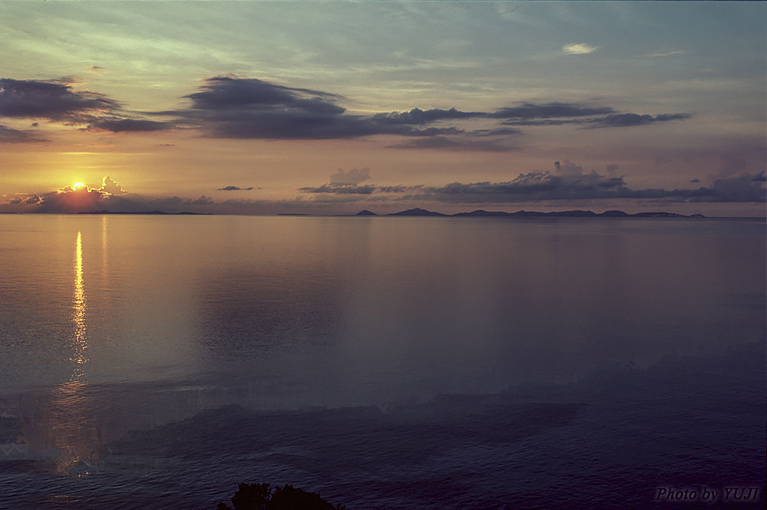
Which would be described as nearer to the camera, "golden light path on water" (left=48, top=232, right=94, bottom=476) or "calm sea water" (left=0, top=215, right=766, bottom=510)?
"calm sea water" (left=0, top=215, right=766, bottom=510)

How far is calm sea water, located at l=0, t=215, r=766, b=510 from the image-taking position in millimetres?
45844

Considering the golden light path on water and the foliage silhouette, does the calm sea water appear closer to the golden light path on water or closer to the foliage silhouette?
the golden light path on water

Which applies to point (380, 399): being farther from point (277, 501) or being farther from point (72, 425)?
point (72, 425)

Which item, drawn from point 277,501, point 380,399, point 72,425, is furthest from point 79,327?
point 277,501

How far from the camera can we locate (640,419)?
188ft

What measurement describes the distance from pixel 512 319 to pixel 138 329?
5951 cm

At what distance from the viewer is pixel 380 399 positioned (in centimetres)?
6181

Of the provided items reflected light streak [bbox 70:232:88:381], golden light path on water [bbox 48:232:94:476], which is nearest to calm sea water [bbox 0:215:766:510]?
golden light path on water [bbox 48:232:94:476]

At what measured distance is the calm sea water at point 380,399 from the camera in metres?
45.8

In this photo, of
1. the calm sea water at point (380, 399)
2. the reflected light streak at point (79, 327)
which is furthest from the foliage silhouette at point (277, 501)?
the reflected light streak at point (79, 327)

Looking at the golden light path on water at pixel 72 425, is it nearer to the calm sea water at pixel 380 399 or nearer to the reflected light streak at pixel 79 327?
the reflected light streak at pixel 79 327

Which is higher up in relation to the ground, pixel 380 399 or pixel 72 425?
pixel 72 425

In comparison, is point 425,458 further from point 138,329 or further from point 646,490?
point 138,329

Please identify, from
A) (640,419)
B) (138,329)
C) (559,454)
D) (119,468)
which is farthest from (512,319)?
(119,468)
